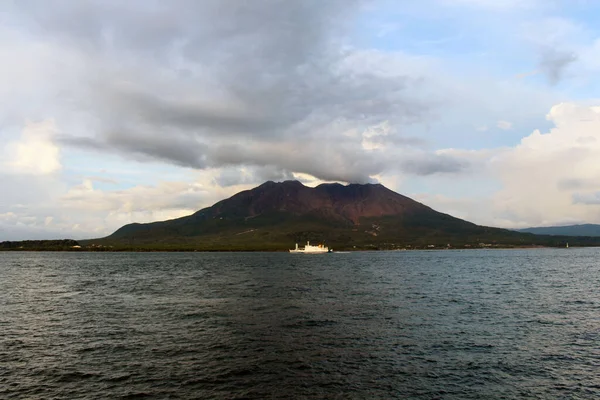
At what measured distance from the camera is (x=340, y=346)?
4725 centimetres

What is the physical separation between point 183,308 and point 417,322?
40.0 metres

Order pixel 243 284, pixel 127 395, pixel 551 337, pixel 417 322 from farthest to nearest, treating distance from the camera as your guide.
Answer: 1. pixel 243 284
2. pixel 417 322
3. pixel 551 337
4. pixel 127 395

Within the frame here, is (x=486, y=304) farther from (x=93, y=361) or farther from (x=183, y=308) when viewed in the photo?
(x=93, y=361)

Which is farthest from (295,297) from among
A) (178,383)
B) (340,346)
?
(178,383)

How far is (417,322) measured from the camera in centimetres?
6000

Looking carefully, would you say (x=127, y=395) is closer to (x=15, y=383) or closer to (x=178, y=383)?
(x=178, y=383)

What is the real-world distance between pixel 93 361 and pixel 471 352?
3972cm

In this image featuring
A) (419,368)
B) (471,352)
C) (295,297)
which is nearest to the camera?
(419,368)

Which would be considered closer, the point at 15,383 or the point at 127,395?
the point at 127,395

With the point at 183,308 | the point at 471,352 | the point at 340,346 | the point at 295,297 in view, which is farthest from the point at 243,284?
the point at 471,352

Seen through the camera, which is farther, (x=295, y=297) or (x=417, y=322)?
(x=295, y=297)

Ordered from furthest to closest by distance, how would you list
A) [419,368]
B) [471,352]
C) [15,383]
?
[471,352] < [419,368] < [15,383]

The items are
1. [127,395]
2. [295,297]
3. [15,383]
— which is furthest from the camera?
[295,297]

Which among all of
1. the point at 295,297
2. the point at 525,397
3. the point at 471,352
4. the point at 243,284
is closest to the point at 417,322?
the point at 471,352
